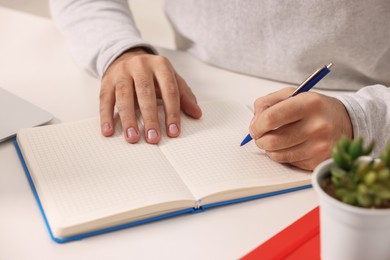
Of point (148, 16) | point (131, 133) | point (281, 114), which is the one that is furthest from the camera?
point (148, 16)

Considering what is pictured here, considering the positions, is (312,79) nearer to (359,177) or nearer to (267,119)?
(267,119)

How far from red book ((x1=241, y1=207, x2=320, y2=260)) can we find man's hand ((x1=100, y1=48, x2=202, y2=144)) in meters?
0.26

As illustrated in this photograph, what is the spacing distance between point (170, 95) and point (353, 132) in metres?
0.30

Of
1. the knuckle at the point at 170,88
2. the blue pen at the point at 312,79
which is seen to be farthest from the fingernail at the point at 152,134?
the blue pen at the point at 312,79

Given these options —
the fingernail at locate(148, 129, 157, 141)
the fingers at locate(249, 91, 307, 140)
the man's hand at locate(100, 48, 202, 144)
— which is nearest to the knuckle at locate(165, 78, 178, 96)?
the man's hand at locate(100, 48, 202, 144)

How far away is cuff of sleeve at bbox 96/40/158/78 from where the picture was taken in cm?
Answer: 107

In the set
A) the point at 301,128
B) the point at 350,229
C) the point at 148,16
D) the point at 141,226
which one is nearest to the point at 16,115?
the point at 141,226

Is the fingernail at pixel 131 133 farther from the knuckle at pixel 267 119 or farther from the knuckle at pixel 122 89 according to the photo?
the knuckle at pixel 267 119

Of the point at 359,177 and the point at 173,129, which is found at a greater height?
the point at 359,177

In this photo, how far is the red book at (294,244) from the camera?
637 millimetres

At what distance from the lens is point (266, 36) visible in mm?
1103

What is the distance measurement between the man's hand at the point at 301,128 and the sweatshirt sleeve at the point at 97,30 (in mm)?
382

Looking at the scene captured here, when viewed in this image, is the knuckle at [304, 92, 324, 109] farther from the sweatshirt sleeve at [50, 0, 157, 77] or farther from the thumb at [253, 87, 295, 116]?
the sweatshirt sleeve at [50, 0, 157, 77]

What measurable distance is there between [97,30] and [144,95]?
10.8 inches
